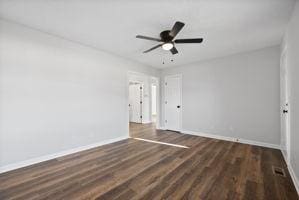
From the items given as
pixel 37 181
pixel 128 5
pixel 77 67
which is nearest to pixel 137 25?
pixel 128 5

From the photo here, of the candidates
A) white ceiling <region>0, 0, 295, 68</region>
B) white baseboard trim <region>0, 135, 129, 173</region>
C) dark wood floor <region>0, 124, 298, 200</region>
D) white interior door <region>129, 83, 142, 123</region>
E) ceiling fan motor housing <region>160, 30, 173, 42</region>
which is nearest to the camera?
dark wood floor <region>0, 124, 298, 200</region>

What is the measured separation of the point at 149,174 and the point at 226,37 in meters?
3.19

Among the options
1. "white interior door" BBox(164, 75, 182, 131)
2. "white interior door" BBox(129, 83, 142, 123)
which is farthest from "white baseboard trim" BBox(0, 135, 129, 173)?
"white interior door" BBox(129, 83, 142, 123)

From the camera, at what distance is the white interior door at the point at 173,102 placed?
17.9ft

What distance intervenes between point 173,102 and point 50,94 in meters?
4.08

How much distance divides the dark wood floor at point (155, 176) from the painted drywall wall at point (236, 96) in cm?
80

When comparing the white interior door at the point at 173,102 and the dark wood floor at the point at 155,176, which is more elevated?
the white interior door at the point at 173,102

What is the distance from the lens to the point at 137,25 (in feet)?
8.38

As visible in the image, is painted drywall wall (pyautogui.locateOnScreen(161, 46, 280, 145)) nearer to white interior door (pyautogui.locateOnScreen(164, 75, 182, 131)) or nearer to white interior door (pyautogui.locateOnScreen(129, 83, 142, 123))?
white interior door (pyautogui.locateOnScreen(164, 75, 182, 131))

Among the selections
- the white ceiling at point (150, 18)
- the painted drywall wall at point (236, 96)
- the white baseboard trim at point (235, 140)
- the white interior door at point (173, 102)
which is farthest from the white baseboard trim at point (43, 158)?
the painted drywall wall at point (236, 96)

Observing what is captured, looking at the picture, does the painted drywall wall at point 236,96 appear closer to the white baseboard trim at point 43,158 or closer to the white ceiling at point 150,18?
the white ceiling at point 150,18

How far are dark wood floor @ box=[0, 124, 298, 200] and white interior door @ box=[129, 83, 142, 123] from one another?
4.05m

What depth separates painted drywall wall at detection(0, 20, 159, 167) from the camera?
7.97 feet

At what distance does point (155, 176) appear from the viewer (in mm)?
2273
